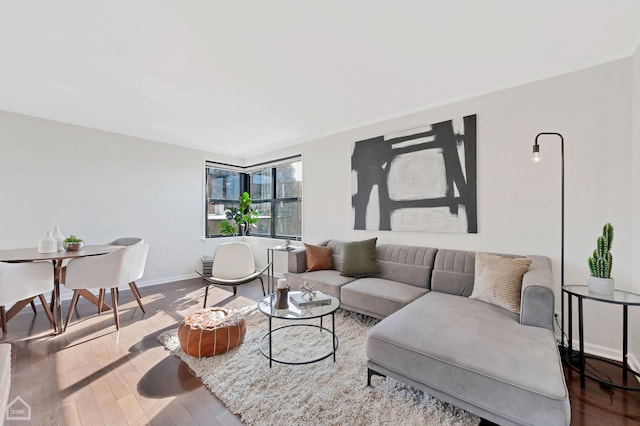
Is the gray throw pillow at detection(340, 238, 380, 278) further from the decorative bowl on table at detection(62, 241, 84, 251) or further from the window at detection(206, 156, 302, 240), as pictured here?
the decorative bowl on table at detection(62, 241, 84, 251)

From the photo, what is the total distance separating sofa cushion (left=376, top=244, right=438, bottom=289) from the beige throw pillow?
1.82 ft

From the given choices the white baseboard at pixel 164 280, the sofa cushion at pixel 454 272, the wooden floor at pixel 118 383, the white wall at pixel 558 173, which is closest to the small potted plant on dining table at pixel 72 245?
the wooden floor at pixel 118 383

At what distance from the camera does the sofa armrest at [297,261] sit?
11.6ft

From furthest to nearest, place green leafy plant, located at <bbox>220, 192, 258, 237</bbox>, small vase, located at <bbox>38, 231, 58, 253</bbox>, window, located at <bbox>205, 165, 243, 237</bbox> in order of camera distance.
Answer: window, located at <bbox>205, 165, 243, 237</bbox>
green leafy plant, located at <bbox>220, 192, 258, 237</bbox>
small vase, located at <bbox>38, 231, 58, 253</bbox>

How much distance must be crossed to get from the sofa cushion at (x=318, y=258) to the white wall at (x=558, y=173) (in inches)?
50.9

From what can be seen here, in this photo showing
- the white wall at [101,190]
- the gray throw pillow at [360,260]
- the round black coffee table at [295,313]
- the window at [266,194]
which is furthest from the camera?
the window at [266,194]

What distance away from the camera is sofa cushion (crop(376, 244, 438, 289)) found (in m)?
2.93

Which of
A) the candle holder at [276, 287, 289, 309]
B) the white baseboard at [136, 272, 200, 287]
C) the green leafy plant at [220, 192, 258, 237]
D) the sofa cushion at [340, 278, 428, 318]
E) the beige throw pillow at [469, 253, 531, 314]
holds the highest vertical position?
the green leafy plant at [220, 192, 258, 237]

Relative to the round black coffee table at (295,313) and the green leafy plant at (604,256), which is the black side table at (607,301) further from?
the round black coffee table at (295,313)

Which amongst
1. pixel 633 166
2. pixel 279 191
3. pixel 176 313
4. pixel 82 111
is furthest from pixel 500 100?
pixel 82 111

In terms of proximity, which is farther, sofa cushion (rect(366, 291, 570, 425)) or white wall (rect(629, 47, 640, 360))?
white wall (rect(629, 47, 640, 360))

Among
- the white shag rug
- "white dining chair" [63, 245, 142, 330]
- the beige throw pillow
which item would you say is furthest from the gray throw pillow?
"white dining chair" [63, 245, 142, 330]

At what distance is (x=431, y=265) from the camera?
293cm

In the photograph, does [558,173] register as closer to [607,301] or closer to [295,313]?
[607,301]
